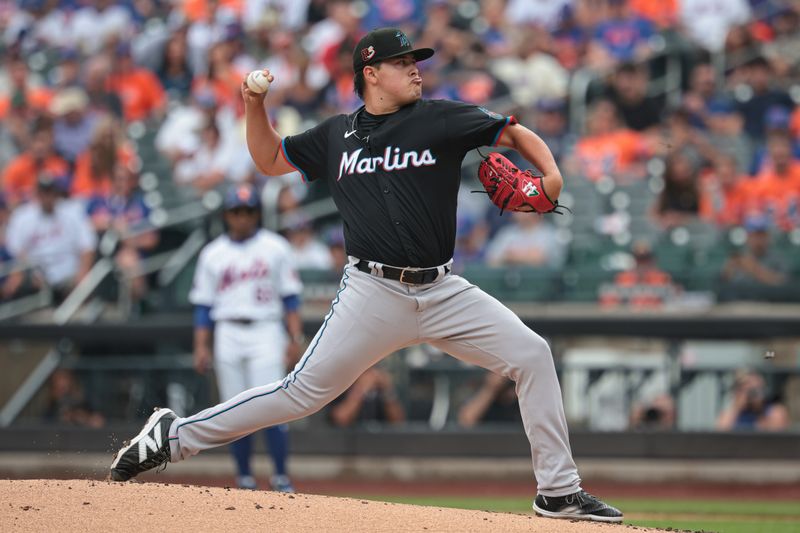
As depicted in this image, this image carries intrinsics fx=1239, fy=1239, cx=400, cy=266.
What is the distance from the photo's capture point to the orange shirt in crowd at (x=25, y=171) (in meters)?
13.0

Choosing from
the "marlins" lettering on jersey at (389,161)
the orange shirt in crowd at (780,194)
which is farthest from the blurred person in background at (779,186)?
the "marlins" lettering on jersey at (389,161)

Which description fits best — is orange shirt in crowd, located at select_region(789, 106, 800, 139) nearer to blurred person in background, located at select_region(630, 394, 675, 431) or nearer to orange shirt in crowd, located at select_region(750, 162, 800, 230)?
orange shirt in crowd, located at select_region(750, 162, 800, 230)

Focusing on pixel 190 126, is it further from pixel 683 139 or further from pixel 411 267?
pixel 411 267

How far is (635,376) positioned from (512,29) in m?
5.46

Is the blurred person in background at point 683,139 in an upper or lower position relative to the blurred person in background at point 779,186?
upper

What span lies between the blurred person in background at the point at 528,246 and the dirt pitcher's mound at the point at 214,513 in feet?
20.0

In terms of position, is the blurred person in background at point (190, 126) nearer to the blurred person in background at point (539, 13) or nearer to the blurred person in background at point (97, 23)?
the blurred person in background at point (97, 23)

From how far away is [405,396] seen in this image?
985cm

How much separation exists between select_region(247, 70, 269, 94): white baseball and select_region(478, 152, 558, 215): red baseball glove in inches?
37.1

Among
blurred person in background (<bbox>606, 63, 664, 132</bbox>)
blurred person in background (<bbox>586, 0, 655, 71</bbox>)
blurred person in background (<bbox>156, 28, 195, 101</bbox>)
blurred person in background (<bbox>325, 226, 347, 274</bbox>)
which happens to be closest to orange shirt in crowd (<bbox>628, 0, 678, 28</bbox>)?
blurred person in background (<bbox>586, 0, 655, 71</bbox>)

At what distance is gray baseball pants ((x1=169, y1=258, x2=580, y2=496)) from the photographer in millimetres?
4938

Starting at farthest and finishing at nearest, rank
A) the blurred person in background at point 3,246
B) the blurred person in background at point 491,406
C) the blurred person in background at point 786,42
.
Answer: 1. the blurred person in background at point 786,42
2. the blurred person in background at point 3,246
3. the blurred person in background at point 491,406

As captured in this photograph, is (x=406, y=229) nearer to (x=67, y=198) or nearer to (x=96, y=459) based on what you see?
Answer: (x=96, y=459)

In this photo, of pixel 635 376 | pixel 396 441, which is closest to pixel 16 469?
pixel 396 441
